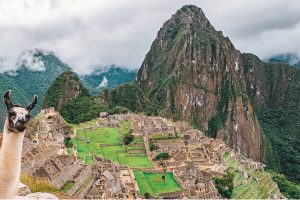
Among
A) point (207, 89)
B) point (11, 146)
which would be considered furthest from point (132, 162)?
point (207, 89)

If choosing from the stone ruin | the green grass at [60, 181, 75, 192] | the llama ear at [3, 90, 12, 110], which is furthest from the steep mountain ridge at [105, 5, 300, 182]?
the llama ear at [3, 90, 12, 110]

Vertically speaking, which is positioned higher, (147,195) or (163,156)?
(163,156)

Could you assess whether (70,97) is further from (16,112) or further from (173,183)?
(16,112)

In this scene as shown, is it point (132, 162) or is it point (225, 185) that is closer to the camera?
point (225, 185)

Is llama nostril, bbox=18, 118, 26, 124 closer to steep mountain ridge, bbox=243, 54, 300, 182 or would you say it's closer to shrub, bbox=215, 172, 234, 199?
shrub, bbox=215, 172, 234, 199

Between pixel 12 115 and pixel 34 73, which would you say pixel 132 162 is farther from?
pixel 34 73

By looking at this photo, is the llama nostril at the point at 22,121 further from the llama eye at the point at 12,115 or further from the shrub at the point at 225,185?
the shrub at the point at 225,185

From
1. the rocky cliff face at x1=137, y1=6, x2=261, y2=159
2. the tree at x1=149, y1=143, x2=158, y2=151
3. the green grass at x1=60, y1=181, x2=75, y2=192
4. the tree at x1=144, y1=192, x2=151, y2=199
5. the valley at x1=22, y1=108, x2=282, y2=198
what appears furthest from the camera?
the rocky cliff face at x1=137, y1=6, x2=261, y2=159
